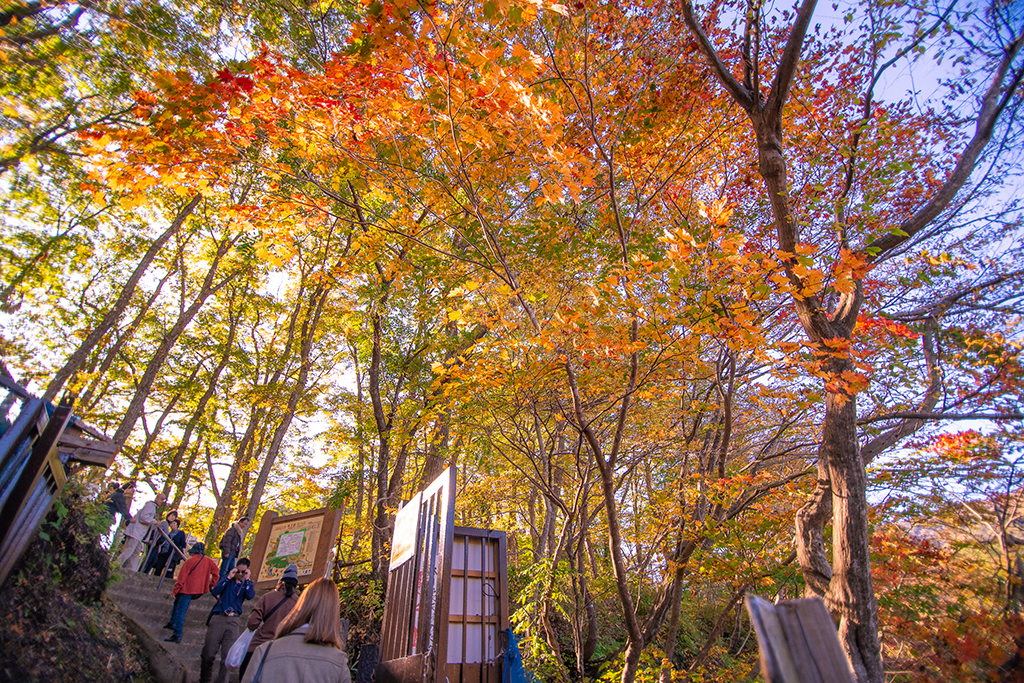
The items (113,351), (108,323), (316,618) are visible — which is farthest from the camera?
(113,351)

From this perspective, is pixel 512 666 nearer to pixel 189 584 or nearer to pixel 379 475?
pixel 189 584

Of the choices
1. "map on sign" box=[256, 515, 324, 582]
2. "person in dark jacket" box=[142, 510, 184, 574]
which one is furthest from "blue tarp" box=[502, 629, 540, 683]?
"person in dark jacket" box=[142, 510, 184, 574]

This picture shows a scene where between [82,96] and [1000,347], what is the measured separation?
1356 centimetres

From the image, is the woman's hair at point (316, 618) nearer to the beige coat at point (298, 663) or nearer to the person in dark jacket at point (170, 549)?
the beige coat at point (298, 663)

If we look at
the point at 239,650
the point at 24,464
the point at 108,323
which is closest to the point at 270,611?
the point at 239,650

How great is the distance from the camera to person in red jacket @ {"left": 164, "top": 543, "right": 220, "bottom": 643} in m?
6.27

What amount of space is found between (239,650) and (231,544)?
515 centimetres

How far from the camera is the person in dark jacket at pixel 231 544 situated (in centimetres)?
845

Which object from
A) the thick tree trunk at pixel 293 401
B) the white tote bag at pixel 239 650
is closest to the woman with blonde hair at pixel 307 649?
the white tote bag at pixel 239 650

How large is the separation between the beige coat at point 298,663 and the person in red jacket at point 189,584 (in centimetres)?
476

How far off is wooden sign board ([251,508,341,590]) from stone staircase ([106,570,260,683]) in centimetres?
78

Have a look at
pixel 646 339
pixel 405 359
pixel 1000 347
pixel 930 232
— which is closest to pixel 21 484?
pixel 646 339

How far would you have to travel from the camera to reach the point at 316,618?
2658mm

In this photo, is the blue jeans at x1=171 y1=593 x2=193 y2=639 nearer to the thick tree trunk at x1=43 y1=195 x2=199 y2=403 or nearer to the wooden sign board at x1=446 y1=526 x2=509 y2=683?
the wooden sign board at x1=446 y1=526 x2=509 y2=683
